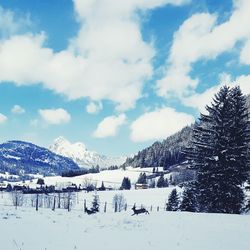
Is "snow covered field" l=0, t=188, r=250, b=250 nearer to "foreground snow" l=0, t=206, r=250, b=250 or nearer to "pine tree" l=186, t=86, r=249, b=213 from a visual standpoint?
"foreground snow" l=0, t=206, r=250, b=250

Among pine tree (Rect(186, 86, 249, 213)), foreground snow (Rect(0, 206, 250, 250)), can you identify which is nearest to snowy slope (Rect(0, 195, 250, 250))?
foreground snow (Rect(0, 206, 250, 250))

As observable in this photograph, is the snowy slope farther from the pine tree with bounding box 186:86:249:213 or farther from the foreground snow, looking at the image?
the pine tree with bounding box 186:86:249:213

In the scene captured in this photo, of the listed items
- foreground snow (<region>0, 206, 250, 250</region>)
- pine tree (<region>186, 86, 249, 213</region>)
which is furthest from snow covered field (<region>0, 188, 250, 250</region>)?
pine tree (<region>186, 86, 249, 213</region>)

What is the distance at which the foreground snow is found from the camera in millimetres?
15594

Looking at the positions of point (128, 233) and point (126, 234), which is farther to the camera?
point (128, 233)

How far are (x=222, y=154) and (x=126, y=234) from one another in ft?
81.5

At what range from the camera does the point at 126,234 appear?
62.1ft

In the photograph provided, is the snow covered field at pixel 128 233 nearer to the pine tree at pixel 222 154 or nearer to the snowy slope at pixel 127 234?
the snowy slope at pixel 127 234

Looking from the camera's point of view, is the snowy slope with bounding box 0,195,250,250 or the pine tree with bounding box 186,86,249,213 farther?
the pine tree with bounding box 186,86,249,213

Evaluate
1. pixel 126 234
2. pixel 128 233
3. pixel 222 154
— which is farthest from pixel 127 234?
pixel 222 154

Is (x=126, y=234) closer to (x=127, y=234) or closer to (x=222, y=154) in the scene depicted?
(x=127, y=234)

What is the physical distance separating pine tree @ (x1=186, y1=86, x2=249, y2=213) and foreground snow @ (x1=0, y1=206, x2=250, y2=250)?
14841 mm

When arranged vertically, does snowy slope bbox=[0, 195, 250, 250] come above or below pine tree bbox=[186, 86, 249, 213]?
below

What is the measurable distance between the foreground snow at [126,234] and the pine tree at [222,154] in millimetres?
14841
